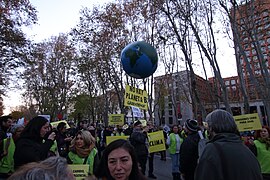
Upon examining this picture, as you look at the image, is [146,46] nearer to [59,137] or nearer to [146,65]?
[146,65]

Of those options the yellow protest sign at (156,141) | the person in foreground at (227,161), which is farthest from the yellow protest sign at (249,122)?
the person in foreground at (227,161)

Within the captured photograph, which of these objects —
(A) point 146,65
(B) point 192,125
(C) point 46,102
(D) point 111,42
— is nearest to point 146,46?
(A) point 146,65

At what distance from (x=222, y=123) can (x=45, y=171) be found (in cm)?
199

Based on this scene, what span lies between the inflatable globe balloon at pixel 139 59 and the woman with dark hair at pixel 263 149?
2.52 meters

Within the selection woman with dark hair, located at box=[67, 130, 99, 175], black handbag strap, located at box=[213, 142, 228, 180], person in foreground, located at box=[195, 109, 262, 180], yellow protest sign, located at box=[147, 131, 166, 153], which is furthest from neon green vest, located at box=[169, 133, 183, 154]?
black handbag strap, located at box=[213, 142, 228, 180]

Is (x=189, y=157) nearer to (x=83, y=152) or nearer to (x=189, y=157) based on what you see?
(x=189, y=157)

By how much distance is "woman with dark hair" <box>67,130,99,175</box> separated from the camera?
3.47m

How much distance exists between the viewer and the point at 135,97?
20.7 ft

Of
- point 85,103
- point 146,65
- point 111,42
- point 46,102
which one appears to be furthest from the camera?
point 85,103

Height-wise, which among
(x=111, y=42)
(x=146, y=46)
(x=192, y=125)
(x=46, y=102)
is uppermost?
(x=111, y=42)

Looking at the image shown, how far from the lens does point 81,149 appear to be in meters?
3.57

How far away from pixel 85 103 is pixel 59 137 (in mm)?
29090

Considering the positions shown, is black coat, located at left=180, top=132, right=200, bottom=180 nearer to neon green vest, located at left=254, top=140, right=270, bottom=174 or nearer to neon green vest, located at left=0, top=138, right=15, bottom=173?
neon green vest, located at left=254, top=140, right=270, bottom=174

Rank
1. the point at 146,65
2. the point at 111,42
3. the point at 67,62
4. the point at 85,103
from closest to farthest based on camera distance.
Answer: the point at 146,65
the point at 111,42
the point at 67,62
the point at 85,103
